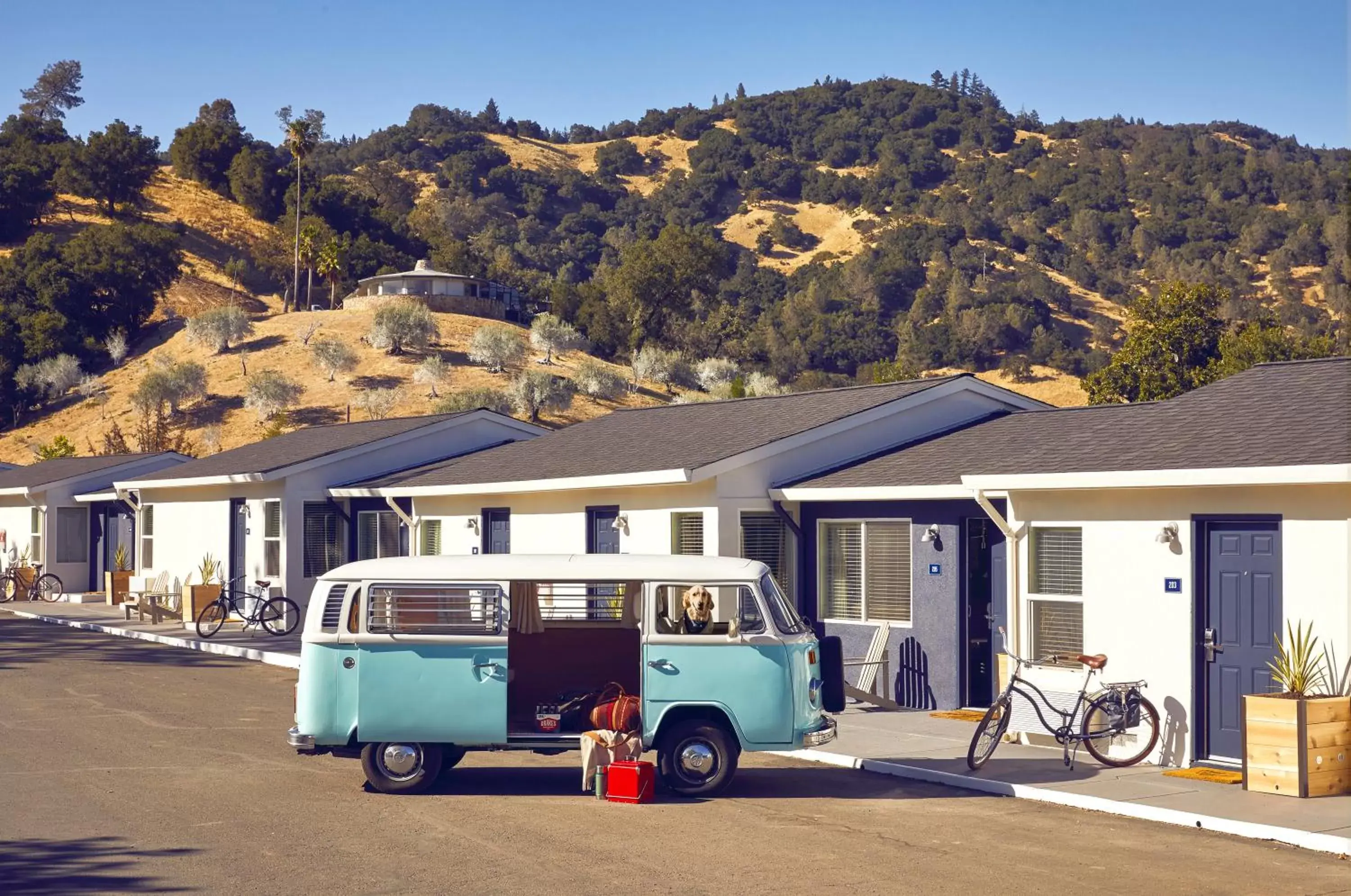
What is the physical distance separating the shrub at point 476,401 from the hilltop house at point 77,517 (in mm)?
27686

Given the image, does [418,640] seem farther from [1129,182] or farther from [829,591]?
[1129,182]

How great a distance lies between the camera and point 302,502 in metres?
30.3

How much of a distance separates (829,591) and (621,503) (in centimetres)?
370

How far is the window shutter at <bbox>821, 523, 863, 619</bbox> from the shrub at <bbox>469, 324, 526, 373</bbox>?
59515 mm

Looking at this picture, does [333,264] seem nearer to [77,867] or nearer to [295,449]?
[295,449]

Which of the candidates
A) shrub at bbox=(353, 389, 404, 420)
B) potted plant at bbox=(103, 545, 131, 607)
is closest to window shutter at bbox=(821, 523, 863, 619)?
potted plant at bbox=(103, 545, 131, 607)

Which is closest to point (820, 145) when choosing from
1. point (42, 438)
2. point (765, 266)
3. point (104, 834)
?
point (765, 266)

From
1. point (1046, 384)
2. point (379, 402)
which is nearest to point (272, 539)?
point (379, 402)

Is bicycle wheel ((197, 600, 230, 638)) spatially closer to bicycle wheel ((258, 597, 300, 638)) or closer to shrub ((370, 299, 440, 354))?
bicycle wheel ((258, 597, 300, 638))

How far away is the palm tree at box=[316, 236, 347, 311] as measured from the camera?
97.8 m

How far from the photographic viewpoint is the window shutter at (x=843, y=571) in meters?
19.3

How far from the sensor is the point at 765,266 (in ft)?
469

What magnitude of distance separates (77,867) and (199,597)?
21768mm

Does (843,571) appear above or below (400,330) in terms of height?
below
